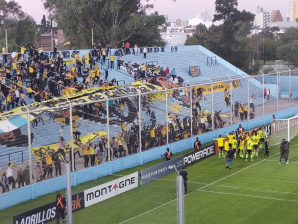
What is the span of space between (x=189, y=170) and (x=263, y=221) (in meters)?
7.82

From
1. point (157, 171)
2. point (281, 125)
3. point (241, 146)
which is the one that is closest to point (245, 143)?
point (241, 146)

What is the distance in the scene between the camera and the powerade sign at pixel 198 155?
2421cm

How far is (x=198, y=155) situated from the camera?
2541 centimetres

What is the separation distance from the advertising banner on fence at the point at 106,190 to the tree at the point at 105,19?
3870 cm

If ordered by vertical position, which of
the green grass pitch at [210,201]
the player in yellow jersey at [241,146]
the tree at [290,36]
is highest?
the tree at [290,36]

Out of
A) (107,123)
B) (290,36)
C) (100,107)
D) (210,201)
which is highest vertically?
(290,36)

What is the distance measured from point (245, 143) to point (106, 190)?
12503 millimetres

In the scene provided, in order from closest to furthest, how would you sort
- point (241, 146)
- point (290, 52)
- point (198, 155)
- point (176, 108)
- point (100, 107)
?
point (100, 107), point (198, 155), point (241, 146), point (176, 108), point (290, 52)

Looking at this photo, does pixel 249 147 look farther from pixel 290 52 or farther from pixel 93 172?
pixel 290 52

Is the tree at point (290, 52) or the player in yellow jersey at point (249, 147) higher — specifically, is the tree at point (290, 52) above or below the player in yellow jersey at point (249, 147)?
above

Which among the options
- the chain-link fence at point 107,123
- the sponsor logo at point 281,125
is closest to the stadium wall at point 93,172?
the chain-link fence at point 107,123

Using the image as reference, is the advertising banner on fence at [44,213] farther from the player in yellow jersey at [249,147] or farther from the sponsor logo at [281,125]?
the sponsor logo at [281,125]

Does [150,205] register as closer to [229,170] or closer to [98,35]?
[229,170]

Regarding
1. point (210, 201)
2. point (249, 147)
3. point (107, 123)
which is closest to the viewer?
point (210, 201)
